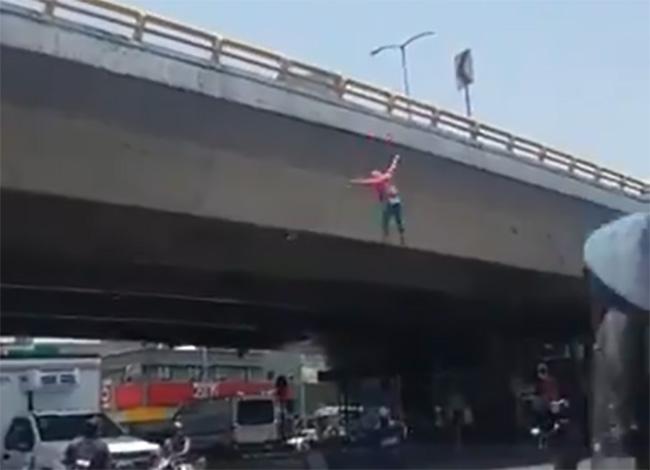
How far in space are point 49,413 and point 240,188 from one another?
23.3 ft

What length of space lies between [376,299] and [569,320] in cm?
1198

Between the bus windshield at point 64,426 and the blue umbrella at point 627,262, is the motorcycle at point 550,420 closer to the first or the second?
the bus windshield at point 64,426

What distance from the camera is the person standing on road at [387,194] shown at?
25.6 m

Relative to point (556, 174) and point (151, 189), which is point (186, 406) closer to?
point (556, 174)

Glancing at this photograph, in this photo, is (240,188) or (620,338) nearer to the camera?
(620,338)

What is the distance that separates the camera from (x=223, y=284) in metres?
31.8

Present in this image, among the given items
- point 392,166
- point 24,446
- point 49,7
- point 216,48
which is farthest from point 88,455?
point 392,166

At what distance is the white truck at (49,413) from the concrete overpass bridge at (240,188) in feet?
7.23

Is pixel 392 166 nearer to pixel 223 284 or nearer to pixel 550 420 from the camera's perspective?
pixel 223 284

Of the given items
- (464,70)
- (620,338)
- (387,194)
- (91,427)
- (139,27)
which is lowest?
(620,338)

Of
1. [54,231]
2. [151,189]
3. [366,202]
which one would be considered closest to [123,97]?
[151,189]

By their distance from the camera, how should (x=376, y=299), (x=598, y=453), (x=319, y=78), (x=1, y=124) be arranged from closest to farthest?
(x=598, y=453)
(x=1, y=124)
(x=319, y=78)
(x=376, y=299)

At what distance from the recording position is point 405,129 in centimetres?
2642

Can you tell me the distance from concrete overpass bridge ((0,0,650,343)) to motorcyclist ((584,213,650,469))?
433 inches
